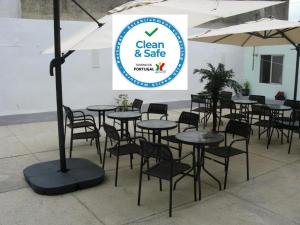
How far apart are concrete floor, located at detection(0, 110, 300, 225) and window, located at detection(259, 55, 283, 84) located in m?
9.15

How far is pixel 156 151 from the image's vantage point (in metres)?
3.60

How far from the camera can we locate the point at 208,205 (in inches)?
149

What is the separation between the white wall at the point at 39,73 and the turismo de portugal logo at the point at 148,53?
406 millimetres

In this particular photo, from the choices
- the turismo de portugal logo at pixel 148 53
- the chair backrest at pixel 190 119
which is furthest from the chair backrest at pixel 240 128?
the turismo de portugal logo at pixel 148 53

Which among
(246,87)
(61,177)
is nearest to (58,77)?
(61,177)

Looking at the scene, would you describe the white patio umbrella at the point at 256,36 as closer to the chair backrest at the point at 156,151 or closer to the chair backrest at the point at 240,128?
the chair backrest at the point at 240,128

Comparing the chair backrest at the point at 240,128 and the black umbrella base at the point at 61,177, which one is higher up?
the chair backrest at the point at 240,128

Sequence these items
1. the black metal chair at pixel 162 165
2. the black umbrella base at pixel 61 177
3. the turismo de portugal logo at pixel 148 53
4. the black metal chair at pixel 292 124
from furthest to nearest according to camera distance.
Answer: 1. the turismo de portugal logo at pixel 148 53
2. the black metal chair at pixel 292 124
3. the black umbrella base at pixel 61 177
4. the black metal chair at pixel 162 165

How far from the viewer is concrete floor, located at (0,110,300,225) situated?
11.3 feet

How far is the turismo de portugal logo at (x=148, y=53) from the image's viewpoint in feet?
34.8

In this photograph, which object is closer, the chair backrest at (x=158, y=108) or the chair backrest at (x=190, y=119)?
the chair backrest at (x=190, y=119)

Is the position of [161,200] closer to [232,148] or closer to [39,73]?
[232,148]

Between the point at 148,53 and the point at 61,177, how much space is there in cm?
749

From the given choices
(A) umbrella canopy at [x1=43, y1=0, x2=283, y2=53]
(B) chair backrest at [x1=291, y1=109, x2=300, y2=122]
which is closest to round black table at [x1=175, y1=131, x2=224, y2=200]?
(A) umbrella canopy at [x1=43, y1=0, x2=283, y2=53]
